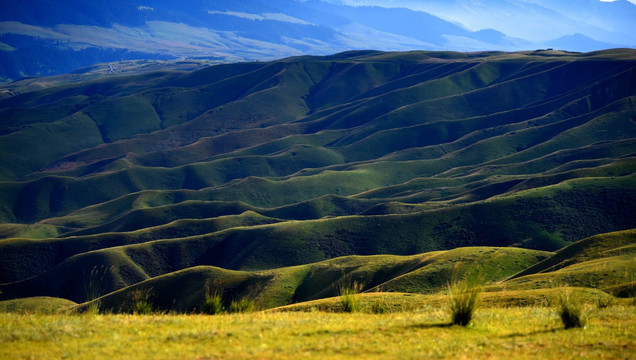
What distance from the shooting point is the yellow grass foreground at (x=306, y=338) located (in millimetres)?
16312

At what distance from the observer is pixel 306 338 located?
1802cm

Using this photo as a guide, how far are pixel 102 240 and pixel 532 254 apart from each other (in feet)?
327

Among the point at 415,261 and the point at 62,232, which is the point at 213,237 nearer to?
the point at 415,261

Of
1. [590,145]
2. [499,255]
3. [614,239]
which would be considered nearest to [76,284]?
[499,255]

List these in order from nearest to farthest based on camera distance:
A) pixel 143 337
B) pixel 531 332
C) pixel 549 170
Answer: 1. pixel 143 337
2. pixel 531 332
3. pixel 549 170

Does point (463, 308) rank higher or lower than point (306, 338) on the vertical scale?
higher

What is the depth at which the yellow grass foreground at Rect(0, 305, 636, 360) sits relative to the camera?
16.3 m

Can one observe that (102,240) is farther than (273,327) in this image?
Yes

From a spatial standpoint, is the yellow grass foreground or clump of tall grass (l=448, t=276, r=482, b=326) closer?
the yellow grass foreground

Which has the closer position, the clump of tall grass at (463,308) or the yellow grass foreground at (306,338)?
the yellow grass foreground at (306,338)

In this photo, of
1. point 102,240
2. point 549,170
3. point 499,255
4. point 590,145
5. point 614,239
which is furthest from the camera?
point 590,145

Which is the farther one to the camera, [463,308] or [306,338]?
[463,308]

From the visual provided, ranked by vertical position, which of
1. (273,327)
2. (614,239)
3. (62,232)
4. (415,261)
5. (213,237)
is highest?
(273,327)

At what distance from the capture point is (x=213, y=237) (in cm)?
12150
